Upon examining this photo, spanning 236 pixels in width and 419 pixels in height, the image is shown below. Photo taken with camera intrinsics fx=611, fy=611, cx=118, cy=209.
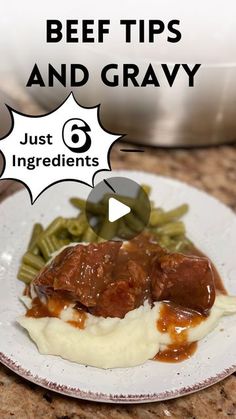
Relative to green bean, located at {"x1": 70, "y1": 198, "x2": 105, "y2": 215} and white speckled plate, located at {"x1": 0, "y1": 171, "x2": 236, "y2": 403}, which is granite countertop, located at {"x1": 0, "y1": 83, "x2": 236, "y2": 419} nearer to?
white speckled plate, located at {"x1": 0, "y1": 171, "x2": 236, "y2": 403}

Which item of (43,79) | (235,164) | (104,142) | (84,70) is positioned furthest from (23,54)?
(235,164)

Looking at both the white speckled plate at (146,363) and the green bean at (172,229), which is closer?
the white speckled plate at (146,363)

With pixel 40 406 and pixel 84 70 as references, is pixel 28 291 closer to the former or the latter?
pixel 40 406

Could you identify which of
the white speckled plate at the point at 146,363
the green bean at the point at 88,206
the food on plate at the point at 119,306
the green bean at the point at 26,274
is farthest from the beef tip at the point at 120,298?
the green bean at the point at 88,206

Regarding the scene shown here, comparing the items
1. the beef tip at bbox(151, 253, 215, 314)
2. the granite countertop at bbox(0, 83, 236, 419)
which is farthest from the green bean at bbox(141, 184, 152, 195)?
the granite countertop at bbox(0, 83, 236, 419)

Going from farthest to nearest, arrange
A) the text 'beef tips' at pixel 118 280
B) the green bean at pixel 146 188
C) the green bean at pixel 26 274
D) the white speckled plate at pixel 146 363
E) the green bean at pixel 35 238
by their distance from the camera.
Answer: the green bean at pixel 146 188
the green bean at pixel 35 238
the green bean at pixel 26 274
the text 'beef tips' at pixel 118 280
the white speckled plate at pixel 146 363

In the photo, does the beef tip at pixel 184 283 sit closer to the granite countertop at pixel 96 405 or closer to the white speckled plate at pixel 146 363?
the white speckled plate at pixel 146 363

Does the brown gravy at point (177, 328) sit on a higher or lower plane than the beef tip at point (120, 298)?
lower
